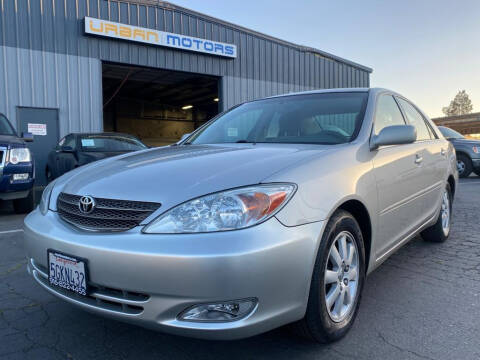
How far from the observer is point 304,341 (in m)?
2.09

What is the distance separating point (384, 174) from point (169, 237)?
154 centimetres

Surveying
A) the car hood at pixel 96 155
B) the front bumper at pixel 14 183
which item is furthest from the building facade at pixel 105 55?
the front bumper at pixel 14 183

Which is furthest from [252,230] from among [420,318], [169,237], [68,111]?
[68,111]

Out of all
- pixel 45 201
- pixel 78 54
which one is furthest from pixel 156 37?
pixel 45 201

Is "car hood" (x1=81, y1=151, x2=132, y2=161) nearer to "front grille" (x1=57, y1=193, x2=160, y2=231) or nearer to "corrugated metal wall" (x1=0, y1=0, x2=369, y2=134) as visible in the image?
"corrugated metal wall" (x1=0, y1=0, x2=369, y2=134)

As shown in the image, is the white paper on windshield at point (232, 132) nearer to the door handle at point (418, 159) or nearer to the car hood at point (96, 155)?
the door handle at point (418, 159)

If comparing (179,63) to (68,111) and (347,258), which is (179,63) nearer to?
(68,111)

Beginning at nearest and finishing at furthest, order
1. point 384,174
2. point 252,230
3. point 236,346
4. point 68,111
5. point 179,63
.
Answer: point 252,230, point 236,346, point 384,174, point 68,111, point 179,63

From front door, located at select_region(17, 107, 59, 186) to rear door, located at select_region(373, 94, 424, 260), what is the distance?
938 cm

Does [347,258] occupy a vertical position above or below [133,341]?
above

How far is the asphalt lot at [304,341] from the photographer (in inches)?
79.7

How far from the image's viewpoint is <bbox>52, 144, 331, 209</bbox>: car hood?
1829 mm

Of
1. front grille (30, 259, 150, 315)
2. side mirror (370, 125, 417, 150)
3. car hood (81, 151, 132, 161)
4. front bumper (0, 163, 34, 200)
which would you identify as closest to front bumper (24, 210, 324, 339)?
front grille (30, 259, 150, 315)

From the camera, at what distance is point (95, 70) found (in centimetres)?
1114
